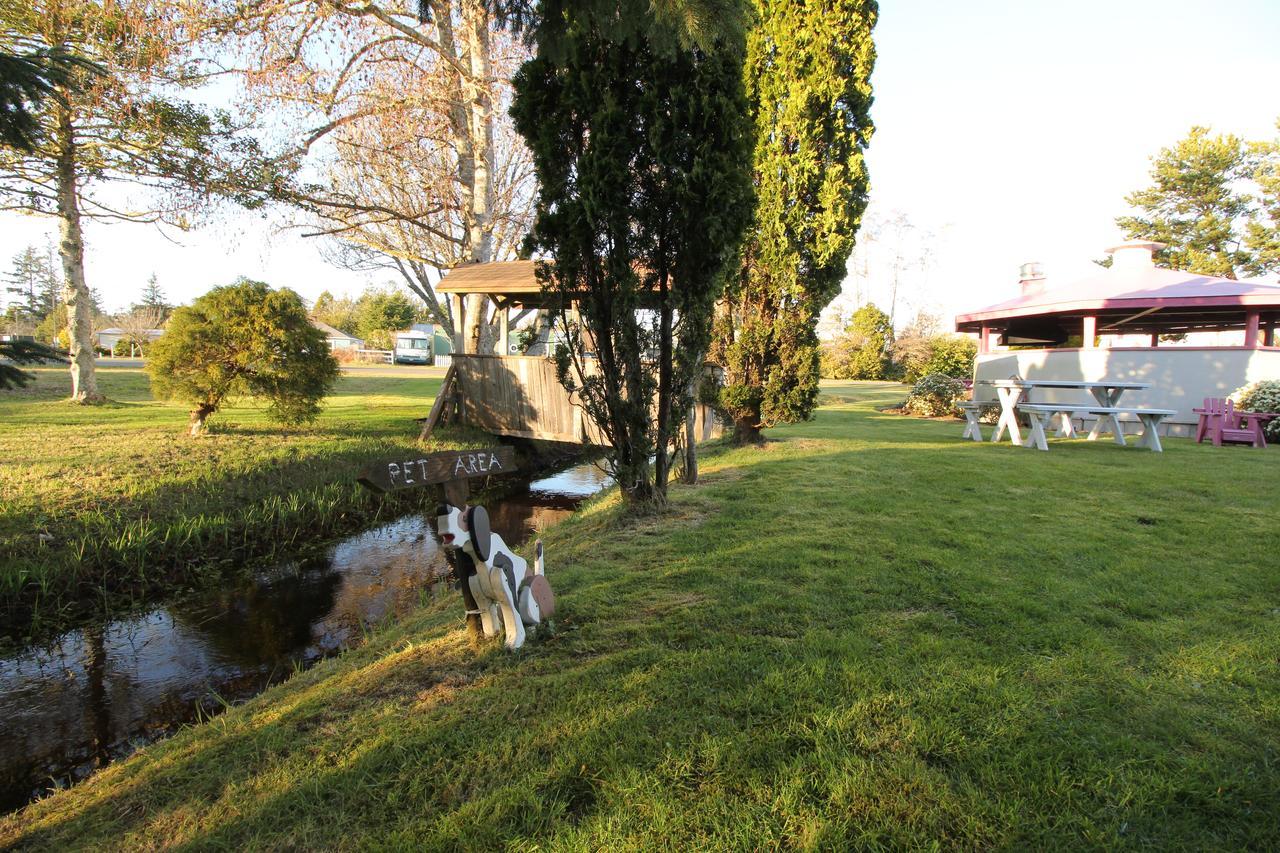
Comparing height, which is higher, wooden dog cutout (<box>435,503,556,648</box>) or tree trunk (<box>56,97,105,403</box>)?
tree trunk (<box>56,97,105,403</box>)

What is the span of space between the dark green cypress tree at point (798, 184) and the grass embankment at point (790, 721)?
453cm

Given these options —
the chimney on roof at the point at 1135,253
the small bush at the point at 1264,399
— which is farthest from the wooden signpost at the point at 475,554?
the chimney on roof at the point at 1135,253

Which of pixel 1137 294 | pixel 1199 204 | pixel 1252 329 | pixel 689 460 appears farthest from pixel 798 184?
pixel 1199 204

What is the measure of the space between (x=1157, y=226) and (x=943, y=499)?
1296 inches

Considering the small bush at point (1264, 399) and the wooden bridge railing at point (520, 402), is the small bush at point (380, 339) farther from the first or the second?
the small bush at point (1264, 399)

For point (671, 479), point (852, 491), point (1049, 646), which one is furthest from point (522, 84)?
point (1049, 646)

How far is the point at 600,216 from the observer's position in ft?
15.1

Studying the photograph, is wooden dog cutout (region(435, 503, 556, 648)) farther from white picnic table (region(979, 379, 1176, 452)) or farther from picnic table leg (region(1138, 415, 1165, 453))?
picnic table leg (region(1138, 415, 1165, 453))

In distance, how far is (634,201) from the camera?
4.78m

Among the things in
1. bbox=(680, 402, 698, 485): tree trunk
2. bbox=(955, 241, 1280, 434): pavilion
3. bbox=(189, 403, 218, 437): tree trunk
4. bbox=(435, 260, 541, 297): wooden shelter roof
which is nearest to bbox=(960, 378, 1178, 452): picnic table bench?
bbox=(955, 241, 1280, 434): pavilion

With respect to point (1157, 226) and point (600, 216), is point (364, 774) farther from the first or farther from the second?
point (1157, 226)

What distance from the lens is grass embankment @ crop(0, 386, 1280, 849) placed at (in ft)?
6.04

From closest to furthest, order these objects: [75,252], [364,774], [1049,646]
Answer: [364,774], [1049,646], [75,252]

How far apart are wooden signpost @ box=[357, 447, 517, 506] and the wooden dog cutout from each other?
0.68 ft
